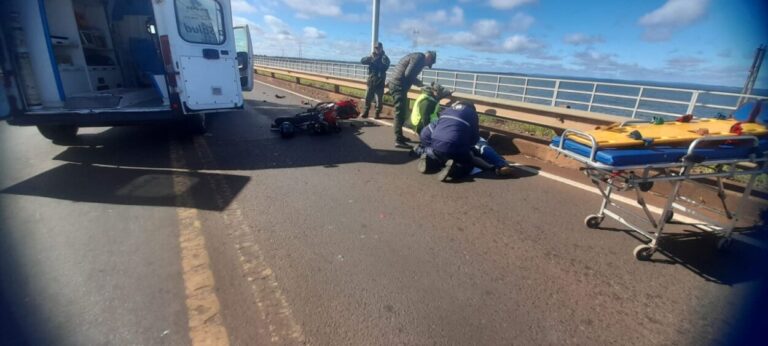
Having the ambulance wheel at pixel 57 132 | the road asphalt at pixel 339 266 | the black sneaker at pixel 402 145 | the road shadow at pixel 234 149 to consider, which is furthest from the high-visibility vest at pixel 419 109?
the ambulance wheel at pixel 57 132

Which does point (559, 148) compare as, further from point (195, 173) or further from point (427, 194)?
point (195, 173)

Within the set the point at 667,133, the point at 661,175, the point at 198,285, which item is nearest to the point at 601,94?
the point at 667,133

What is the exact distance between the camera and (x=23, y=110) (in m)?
4.59

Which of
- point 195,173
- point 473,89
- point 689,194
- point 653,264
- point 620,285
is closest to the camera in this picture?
point 620,285

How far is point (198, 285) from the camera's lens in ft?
7.38

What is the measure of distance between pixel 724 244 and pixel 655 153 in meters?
1.16

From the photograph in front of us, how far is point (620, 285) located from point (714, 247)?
135 cm

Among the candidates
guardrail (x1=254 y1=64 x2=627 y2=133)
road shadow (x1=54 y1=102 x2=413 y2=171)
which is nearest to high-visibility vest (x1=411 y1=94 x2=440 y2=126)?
road shadow (x1=54 y1=102 x2=413 y2=171)

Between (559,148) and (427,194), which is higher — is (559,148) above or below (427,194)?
above

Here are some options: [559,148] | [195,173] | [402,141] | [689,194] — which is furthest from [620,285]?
[195,173]

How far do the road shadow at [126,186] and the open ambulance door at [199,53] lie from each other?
4.58 ft

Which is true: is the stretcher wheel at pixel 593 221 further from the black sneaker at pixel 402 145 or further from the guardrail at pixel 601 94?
the black sneaker at pixel 402 145

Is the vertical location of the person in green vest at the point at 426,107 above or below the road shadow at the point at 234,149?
above

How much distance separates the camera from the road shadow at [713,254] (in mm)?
2512
